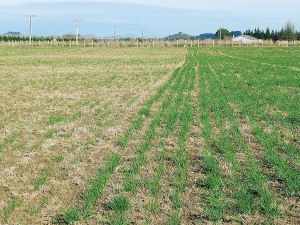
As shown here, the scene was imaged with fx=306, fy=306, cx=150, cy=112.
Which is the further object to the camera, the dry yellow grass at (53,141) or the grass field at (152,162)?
the dry yellow grass at (53,141)

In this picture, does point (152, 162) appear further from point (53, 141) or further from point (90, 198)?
point (53, 141)

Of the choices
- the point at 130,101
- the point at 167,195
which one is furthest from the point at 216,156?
the point at 130,101

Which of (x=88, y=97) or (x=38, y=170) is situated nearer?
(x=38, y=170)

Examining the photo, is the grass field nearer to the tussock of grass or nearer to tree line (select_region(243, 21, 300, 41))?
the tussock of grass

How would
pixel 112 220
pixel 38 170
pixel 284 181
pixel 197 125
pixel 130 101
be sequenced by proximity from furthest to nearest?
pixel 130 101
pixel 197 125
pixel 38 170
pixel 284 181
pixel 112 220

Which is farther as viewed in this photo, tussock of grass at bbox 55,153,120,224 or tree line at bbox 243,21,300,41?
tree line at bbox 243,21,300,41

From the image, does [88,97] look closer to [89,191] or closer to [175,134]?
[175,134]

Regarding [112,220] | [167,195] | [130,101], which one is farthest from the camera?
[130,101]

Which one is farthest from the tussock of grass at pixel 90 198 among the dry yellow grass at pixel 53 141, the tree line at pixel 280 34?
the tree line at pixel 280 34

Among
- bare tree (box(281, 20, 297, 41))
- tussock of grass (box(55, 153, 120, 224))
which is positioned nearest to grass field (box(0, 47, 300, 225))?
tussock of grass (box(55, 153, 120, 224))

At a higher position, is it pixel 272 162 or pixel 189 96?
pixel 189 96

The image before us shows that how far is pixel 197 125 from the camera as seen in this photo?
23.7ft

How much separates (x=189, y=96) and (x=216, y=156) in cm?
577

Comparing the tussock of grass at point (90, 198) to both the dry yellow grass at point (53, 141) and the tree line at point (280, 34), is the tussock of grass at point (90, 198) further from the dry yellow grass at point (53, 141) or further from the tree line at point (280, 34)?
the tree line at point (280, 34)
